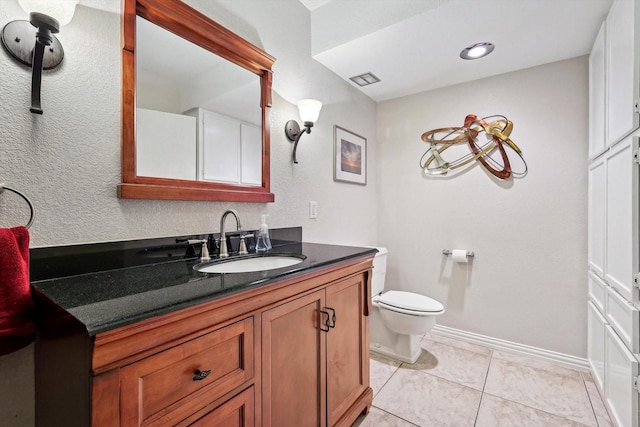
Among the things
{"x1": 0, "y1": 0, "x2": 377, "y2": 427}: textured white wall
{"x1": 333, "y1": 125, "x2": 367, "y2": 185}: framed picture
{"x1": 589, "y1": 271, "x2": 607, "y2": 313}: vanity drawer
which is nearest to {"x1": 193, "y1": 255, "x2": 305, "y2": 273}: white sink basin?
{"x1": 0, "y1": 0, "x2": 377, "y2": 427}: textured white wall

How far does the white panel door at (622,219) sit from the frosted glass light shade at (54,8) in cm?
216

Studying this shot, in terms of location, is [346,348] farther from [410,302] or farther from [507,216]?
[507,216]

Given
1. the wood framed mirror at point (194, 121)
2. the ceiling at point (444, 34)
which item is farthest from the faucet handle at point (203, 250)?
the ceiling at point (444, 34)

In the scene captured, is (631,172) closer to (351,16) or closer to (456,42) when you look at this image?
(456,42)

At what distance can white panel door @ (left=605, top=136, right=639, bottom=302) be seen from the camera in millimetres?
1257

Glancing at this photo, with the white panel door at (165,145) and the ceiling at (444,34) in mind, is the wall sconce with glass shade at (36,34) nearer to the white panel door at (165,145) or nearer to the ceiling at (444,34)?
the white panel door at (165,145)

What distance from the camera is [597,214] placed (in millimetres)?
1806

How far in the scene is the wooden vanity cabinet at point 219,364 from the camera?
604 mm

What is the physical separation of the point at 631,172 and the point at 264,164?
1731 millimetres

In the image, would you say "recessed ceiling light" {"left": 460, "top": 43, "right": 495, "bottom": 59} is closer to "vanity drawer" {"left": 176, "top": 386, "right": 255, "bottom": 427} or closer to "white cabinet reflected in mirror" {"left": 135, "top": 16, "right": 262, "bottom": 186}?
"white cabinet reflected in mirror" {"left": 135, "top": 16, "right": 262, "bottom": 186}

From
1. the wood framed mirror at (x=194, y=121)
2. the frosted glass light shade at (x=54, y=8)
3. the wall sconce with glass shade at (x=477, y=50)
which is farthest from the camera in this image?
the wall sconce with glass shade at (x=477, y=50)

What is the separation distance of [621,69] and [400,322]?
1.85 m

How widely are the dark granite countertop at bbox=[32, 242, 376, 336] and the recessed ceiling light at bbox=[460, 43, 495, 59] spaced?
1.82 m

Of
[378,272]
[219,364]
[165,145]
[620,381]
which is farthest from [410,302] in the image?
[165,145]
